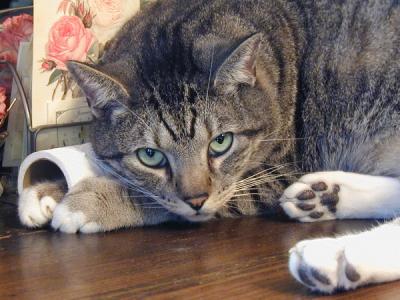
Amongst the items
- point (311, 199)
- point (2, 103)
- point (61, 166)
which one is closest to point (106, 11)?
point (2, 103)

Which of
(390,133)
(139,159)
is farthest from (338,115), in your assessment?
(139,159)

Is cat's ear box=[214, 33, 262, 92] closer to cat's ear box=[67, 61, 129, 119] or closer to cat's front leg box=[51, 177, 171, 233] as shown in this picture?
cat's ear box=[67, 61, 129, 119]

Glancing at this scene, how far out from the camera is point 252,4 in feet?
5.27

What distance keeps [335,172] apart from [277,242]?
0.84 feet

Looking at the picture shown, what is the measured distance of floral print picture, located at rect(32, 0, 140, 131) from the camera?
64.4 inches

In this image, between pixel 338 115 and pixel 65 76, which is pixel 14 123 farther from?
pixel 338 115

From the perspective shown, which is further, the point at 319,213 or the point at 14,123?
the point at 14,123

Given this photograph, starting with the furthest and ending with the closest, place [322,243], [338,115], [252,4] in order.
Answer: [252,4], [338,115], [322,243]

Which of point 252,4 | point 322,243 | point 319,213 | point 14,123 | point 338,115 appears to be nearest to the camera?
point 322,243

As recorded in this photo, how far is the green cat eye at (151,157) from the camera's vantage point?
1383 mm

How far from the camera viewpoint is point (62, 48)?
1657 millimetres

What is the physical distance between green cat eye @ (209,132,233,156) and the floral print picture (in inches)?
18.9

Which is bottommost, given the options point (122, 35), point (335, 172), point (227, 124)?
point (335, 172)

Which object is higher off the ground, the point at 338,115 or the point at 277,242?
the point at 338,115
